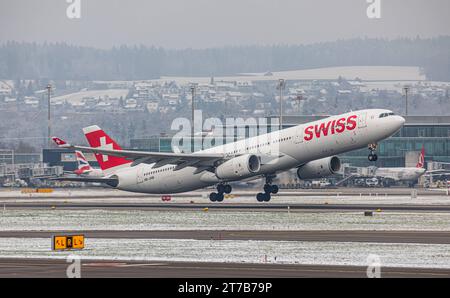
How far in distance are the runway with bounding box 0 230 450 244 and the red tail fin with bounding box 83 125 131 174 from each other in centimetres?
3806

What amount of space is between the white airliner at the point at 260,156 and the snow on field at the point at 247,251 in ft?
104

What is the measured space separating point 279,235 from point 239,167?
3085 cm

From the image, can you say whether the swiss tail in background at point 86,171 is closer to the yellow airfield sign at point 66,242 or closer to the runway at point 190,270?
the yellow airfield sign at point 66,242

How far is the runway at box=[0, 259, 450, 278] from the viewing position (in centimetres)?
4091

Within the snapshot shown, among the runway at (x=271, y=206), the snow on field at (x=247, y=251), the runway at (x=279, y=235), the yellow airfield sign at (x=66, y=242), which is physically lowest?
the snow on field at (x=247, y=251)

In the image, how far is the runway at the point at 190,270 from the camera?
40906 millimetres

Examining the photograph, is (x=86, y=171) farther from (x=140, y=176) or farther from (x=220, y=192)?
(x=220, y=192)

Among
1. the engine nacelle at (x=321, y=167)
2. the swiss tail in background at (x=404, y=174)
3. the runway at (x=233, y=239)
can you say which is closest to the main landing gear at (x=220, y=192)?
the runway at (x=233, y=239)

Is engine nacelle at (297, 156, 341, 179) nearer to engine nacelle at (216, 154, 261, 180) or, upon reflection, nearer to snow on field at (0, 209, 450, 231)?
engine nacelle at (216, 154, 261, 180)

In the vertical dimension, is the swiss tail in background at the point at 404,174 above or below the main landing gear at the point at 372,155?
below

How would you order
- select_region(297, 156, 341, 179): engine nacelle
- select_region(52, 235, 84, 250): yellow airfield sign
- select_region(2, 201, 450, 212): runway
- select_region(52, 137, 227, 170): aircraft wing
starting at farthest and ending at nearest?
1. select_region(297, 156, 341, 179): engine nacelle
2. select_region(52, 137, 227, 170): aircraft wing
3. select_region(2, 201, 450, 212): runway
4. select_region(52, 235, 84, 250): yellow airfield sign

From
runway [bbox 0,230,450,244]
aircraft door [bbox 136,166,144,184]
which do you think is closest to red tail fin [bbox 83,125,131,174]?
aircraft door [bbox 136,166,144,184]

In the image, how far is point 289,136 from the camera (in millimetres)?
91188
